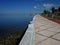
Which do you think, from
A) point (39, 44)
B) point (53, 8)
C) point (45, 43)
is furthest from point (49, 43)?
point (53, 8)

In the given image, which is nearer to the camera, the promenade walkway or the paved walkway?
the promenade walkway

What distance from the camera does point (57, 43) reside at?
245cm

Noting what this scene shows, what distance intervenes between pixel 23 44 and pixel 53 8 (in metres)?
53.8

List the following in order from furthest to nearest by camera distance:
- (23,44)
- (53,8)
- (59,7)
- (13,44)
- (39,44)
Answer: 1. (53,8)
2. (59,7)
3. (13,44)
4. (39,44)
5. (23,44)

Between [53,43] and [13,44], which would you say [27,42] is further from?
[13,44]

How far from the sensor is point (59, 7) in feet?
143

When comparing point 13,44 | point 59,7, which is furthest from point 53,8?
point 13,44

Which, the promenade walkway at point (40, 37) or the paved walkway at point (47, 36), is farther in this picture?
the paved walkway at point (47, 36)

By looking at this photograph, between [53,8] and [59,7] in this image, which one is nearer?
[59,7]

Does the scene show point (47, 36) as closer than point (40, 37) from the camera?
No

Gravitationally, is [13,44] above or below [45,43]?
below

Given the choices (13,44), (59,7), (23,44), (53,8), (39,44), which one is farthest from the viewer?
(53,8)

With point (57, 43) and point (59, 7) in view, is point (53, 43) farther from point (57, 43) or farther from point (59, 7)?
point (59, 7)

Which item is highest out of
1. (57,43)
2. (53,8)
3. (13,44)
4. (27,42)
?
(27,42)
